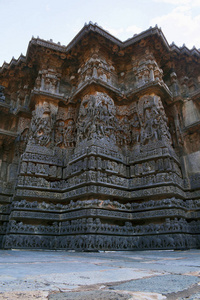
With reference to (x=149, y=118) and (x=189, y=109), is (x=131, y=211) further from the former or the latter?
(x=189, y=109)

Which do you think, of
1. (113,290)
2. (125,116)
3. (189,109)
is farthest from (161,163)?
(113,290)

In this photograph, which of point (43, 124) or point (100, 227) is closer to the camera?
point (100, 227)

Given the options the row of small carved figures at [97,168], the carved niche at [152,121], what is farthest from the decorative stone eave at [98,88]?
the row of small carved figures at [97,168]

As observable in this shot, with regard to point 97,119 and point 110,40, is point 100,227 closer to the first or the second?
point 97,119

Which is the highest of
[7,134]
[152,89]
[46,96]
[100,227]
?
[46,96]

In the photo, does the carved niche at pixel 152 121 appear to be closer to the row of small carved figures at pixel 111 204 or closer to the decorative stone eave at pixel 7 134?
the row of small carved figures at pixel 111 204

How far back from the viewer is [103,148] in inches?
376

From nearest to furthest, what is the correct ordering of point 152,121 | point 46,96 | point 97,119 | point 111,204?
point 111,204, point 97,119, point 152,121, point 46,96

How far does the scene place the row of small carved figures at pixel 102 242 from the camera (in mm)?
7698

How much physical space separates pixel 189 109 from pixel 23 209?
31.7 feet

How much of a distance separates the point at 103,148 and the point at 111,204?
7.88ft

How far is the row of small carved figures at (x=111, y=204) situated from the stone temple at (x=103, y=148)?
0.14 feet

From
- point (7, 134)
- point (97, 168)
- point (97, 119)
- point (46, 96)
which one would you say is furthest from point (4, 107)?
point (97, 168)

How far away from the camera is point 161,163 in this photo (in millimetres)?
9250
